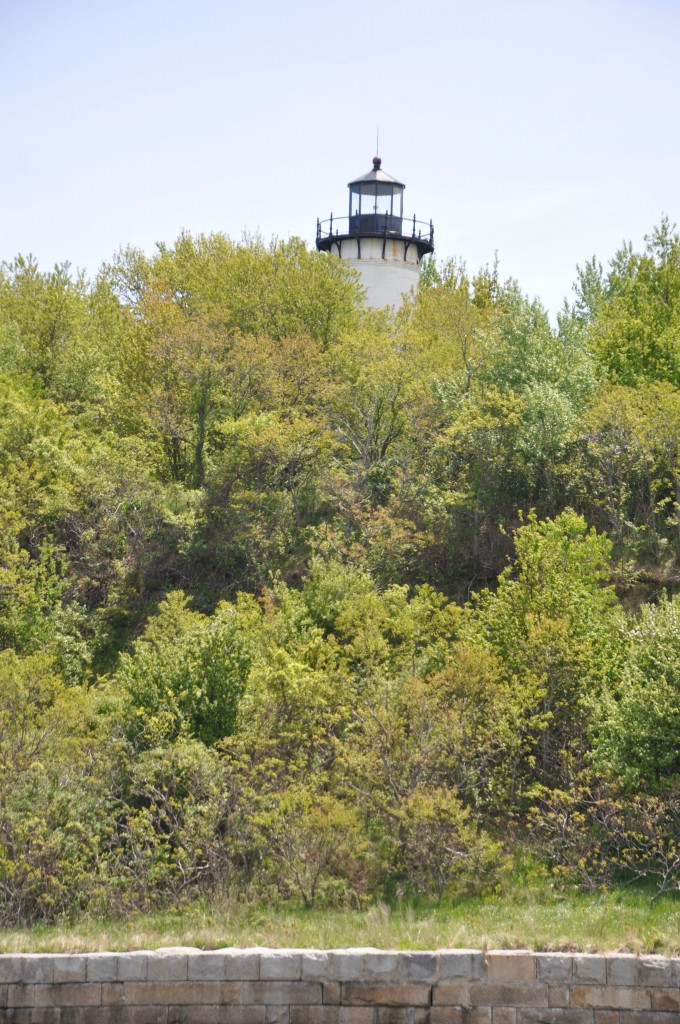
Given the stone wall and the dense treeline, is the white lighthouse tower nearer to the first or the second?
the dense treeline

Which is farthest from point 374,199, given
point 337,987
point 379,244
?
point 337,987

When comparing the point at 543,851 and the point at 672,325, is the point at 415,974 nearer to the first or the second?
the point at 543,851

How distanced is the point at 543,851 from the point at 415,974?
4303 mm

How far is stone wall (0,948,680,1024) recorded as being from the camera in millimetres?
14188

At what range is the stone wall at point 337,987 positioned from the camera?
1419 centimetres

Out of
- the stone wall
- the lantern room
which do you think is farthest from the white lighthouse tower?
the stone wall

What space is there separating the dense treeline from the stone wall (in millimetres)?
2337

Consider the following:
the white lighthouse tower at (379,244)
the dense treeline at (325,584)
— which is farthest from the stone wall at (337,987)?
the white lighthouse tower at (379,244)

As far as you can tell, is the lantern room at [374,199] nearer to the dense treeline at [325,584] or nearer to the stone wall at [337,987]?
the dense treeline at [325,584]

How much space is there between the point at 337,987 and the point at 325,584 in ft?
39.1

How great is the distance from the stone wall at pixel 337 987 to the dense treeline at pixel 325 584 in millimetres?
2337

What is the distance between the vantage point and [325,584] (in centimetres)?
2575

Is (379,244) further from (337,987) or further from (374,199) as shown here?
(337,987)

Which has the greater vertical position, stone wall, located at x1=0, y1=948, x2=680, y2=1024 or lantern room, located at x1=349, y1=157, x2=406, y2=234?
lantern room, located at x1=349, y1=157, x2=406, y2=234
